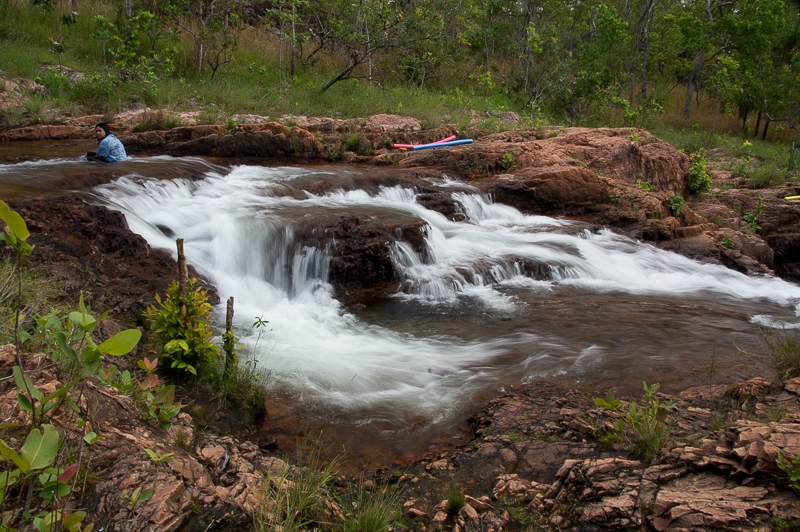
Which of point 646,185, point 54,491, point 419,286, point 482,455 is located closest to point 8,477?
point 54,491

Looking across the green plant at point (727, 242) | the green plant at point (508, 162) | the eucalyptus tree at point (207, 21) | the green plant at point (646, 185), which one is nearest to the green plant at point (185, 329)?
the green plant at point (508, 162)

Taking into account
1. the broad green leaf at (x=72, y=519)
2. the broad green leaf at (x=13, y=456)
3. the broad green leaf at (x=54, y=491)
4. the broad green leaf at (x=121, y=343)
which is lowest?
the broad green leaf at (x=72, y=519)

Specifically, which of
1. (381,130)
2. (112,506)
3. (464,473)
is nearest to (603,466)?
(464,473)

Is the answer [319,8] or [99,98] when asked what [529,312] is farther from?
[319,8]

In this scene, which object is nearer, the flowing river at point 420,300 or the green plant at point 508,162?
the flowing river at point 420,300

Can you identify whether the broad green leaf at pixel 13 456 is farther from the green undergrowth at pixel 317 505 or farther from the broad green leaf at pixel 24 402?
the green undergrowth at pixel 317 505

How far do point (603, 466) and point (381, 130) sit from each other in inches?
454

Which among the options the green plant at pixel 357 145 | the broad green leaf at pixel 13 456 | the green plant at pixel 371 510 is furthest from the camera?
the green plant at pixel 357 145

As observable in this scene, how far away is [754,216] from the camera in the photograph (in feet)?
39.7

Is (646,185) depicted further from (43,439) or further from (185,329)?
(43,439)

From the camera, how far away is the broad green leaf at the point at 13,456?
1.74 m

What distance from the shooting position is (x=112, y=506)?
8.38 ft

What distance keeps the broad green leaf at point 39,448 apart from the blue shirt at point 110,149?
892 cm

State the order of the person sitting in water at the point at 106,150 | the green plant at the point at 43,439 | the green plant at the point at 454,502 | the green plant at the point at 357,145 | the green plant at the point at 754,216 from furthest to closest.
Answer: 1. the green plant at the point at 357,145
2. the green plant at the point at 754,216
3. the person sitting in water at the point at 106,150
4. the green plant at the point at 454,502
5. the green plant at the point at 43,439
